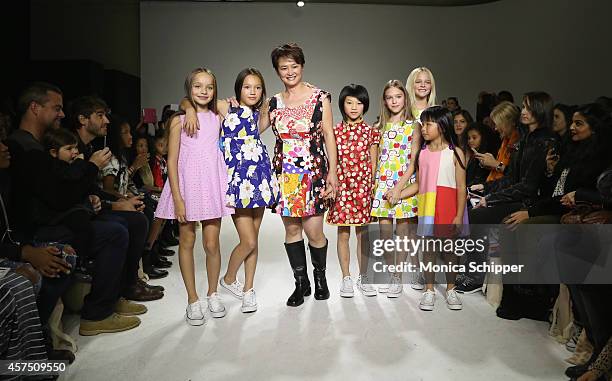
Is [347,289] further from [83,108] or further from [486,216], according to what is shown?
[83,108]

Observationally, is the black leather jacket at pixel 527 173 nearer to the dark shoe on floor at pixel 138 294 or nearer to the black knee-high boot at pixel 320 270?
the black knee-high boot at pixel 320 270

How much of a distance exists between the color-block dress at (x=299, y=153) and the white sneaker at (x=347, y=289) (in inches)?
20.8

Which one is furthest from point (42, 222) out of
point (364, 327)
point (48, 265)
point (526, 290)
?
point (526, 290)

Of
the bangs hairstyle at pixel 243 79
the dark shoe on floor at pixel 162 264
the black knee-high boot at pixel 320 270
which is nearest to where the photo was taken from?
the bangs hairstyle at pixel 243 79

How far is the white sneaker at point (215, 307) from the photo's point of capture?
9.34 feet

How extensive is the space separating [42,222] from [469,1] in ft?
21.2

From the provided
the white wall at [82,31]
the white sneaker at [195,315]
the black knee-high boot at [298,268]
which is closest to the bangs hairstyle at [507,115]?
the black knee-high boot at [298,268]

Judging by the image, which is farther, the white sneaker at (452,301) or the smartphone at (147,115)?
the smartphone at (147,115)

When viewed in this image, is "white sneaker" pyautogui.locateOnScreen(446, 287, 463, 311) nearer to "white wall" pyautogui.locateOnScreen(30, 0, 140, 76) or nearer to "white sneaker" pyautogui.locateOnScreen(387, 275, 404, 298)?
"white sneaker" pyautogui.locateOnScreen(387, 275, 404, 298)

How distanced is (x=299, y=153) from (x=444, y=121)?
30.1 inches

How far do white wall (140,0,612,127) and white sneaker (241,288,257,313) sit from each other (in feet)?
15.8

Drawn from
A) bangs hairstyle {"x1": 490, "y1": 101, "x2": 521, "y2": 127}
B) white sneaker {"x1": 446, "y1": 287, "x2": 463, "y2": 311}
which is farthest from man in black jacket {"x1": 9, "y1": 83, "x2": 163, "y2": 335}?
bangs hairstyle {"x1": 490, "y1": 101, "x2": 521, "y2": 127}

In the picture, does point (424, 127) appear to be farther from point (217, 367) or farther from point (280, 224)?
point (280, 224)

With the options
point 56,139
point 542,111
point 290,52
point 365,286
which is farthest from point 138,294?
point 542,111
